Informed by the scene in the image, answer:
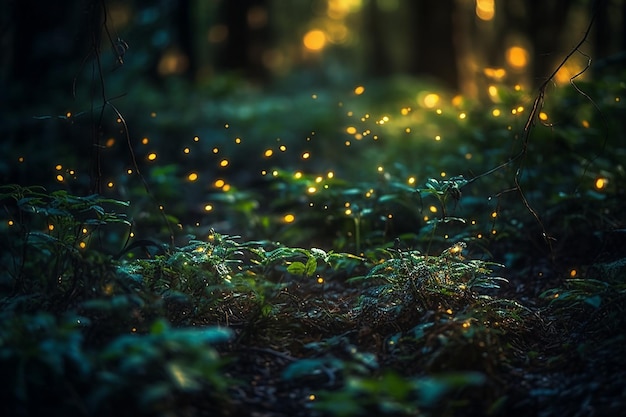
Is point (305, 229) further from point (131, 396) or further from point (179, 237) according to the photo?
point (131, 396)

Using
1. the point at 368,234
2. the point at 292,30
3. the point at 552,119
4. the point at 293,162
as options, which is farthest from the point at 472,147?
the point at 292,30

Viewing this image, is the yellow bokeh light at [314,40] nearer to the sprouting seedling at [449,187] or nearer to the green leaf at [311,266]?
the sprouting seedling at [449,187]

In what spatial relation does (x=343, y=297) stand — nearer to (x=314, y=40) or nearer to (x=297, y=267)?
(x=297, y=267)

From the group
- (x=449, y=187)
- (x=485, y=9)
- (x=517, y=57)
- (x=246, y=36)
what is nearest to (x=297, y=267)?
(x=449, y=187)

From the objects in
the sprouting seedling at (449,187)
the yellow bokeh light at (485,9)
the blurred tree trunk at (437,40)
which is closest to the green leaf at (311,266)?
the sprouting seedling at (449,187)

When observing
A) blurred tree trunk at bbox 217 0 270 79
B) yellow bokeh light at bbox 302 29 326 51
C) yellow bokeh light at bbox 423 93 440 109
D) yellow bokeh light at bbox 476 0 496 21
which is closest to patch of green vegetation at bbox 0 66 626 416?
yellow bokeh light at bbox 423 93 440 109

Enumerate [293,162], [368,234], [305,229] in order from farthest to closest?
[293,162]
[305,229]
[368,234]
